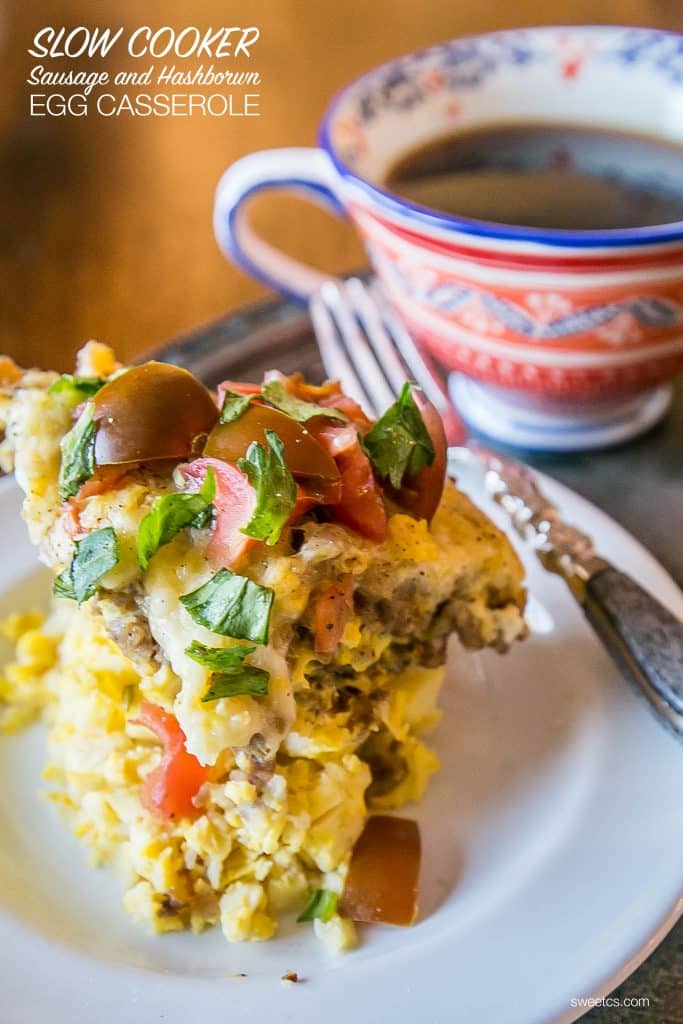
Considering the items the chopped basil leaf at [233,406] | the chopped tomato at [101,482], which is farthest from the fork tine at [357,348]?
the chopped tomato at [101,482]

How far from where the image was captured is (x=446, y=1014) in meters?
1.04

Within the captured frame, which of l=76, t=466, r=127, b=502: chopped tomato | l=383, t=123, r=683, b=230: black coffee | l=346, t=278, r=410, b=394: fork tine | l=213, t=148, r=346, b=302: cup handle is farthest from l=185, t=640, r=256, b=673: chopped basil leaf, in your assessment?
l=383, t=123, r=683, b=230: black coffee

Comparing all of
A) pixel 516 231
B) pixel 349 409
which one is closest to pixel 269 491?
pixel 349 409

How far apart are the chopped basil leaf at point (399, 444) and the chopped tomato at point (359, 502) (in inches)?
1.6

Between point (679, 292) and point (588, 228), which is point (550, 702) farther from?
point (588, 228)

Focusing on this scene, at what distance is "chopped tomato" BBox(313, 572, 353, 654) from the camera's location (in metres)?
1.14

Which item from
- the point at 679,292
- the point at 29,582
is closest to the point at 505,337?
the point at 679,292

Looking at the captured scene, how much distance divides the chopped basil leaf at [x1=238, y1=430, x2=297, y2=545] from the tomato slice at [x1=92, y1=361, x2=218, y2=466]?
108 millimetres

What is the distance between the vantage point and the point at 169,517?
3.61 ft

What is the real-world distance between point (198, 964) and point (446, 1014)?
27 centimetres

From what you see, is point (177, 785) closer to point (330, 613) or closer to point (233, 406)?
point (330, 613)

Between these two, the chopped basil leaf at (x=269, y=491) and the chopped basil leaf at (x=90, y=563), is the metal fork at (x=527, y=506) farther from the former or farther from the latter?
A: the chopped basil leaf at (x=90, y=563)

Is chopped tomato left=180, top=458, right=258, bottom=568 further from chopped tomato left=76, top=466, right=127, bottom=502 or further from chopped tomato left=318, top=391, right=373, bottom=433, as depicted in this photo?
chopped tomato left=318, top=391, right=373, bottom=433

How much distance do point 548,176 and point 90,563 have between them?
53.3 inches
